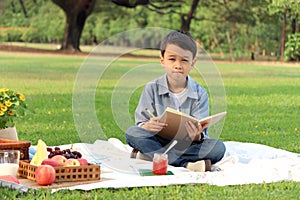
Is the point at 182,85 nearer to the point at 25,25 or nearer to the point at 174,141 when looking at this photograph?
the point at 174,141

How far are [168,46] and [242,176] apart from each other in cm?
114

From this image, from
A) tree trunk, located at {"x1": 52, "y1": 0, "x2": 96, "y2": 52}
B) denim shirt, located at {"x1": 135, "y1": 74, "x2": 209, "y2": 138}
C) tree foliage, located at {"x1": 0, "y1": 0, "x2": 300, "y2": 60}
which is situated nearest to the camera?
denim shirt, located at {"x1": 135, "y1": 74, "x2": 209, "y2": 138}

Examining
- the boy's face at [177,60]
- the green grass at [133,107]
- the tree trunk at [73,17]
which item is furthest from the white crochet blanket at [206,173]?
the tree trunk at [73,17]

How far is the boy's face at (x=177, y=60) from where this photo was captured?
5.34 metres

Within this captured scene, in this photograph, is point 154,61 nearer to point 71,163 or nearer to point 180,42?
point 180,42

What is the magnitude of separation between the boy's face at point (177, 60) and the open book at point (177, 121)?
422 mm

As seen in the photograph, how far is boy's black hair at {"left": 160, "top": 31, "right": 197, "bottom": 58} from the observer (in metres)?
5.41

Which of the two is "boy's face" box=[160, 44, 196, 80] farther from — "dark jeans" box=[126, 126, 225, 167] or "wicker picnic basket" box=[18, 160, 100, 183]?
"wicker picnic basket" box=[18, 160, 100, 183]

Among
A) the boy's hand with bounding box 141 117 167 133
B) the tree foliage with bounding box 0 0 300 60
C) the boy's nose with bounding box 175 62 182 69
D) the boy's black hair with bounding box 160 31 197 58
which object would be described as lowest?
the tree foliage with bounding box 0 0 300 60

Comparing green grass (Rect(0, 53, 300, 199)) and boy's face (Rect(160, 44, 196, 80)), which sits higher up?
boy's face (Rect(160, 44, 196, 80))

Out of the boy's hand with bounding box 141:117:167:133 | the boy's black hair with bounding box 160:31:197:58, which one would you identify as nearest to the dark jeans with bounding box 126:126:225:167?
the boy's hand with bounding box 141:117:167:133

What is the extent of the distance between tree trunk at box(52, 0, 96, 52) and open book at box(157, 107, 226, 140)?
2628 centimetres

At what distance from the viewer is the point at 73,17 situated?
103ft

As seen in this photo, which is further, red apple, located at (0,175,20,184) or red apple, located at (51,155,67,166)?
red apple, located at (51,155,67,166)
